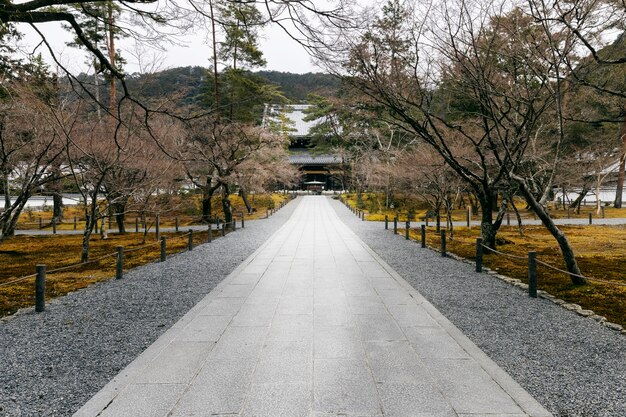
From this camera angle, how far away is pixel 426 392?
3227 millimetres

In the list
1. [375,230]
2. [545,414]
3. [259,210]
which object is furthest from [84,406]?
[259,210]

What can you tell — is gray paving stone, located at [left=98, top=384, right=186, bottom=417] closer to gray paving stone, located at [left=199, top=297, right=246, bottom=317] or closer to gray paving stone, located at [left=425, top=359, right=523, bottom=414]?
gray paving stone, located at [left=199, top=297, right=246, bottom=317]

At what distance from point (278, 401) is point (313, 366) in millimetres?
696

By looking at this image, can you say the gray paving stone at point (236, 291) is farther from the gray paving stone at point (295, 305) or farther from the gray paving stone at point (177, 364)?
the gray paving stone at point (177, 364)

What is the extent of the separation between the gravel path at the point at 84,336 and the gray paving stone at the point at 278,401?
1.41m

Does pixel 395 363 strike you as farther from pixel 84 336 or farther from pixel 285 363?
pixel 84 336

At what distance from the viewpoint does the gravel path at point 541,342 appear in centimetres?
320

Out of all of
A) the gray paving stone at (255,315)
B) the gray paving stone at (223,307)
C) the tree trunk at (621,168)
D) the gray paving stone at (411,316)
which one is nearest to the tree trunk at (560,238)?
the gray paving stone at (411,316)

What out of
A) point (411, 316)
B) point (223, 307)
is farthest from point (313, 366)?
point (223, 307)

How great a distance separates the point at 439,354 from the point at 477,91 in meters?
6.60

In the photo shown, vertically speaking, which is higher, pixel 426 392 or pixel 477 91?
pixel 477 91

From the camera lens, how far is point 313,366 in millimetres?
3709

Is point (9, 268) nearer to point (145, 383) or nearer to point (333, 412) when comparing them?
point (145, 383)

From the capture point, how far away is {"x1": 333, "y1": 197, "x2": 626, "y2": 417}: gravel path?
3.20 metres
